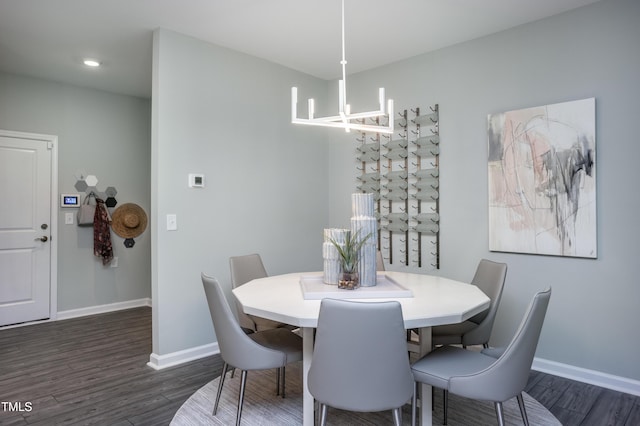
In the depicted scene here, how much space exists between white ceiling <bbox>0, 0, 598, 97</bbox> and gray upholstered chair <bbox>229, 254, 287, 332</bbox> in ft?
5.81

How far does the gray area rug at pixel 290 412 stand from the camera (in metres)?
2.30

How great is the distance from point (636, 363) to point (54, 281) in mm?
5205

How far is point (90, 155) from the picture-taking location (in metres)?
4.75

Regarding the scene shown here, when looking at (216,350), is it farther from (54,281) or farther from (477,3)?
(477,3)

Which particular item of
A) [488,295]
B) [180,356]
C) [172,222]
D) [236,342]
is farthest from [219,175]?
[488,295]

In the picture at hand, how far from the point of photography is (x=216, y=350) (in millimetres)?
3516

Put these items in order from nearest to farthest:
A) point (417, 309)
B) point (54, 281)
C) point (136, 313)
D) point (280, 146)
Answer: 1. point (417, 309)
2. point (280, 146)
3. point (54, 281)
4. point (136, 313)

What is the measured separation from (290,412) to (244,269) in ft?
3.42

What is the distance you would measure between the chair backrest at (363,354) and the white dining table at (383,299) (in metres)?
0.18

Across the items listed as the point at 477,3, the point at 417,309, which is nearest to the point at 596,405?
the point at 417,309

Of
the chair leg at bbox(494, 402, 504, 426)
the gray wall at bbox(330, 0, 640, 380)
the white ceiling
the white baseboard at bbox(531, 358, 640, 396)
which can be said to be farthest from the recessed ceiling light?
the white baseboard at bbox(531, 358, 640, 396)

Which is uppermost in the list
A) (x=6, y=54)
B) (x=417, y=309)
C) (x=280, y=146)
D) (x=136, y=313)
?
(x=6, y=54)

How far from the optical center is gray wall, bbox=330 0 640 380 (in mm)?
2717

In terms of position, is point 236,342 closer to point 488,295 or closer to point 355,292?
point 355,292
